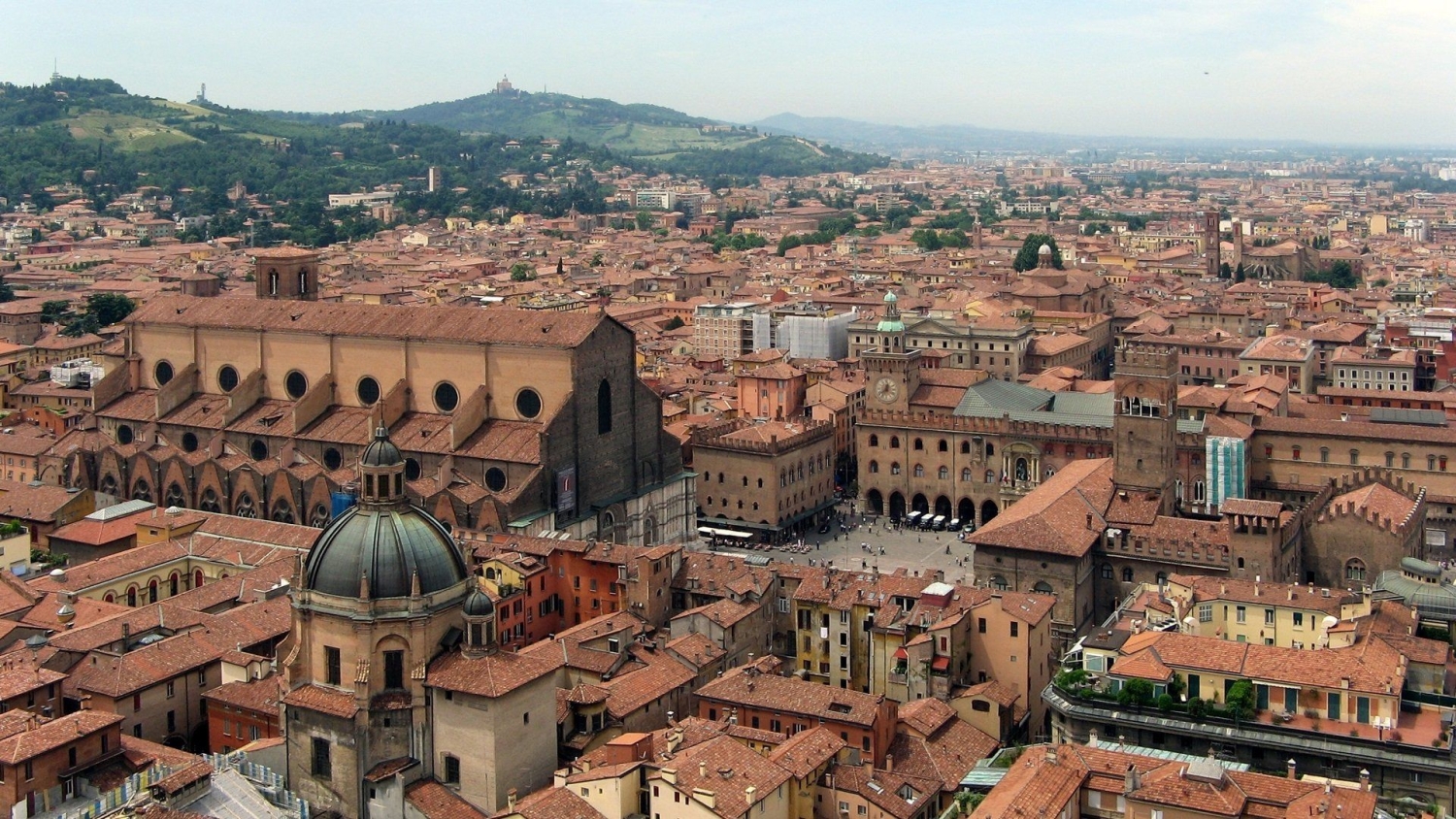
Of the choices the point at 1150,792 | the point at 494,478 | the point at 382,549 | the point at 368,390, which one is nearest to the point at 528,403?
the point at 494,478

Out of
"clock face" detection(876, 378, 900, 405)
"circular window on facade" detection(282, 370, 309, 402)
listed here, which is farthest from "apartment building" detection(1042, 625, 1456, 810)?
"circular window on facade" detection(282, 370, 309, 402)

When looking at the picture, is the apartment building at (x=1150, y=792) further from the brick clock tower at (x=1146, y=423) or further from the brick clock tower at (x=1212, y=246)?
the brick clock tower at (x=1212, y=246)

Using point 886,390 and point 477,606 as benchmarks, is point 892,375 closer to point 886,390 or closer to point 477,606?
point 886,390

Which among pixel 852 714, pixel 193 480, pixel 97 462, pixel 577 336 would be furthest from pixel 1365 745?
pixel 97 462

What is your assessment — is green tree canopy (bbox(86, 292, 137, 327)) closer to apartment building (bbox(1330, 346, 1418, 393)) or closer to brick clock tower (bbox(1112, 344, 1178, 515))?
brick clock tower (bbox(1112, 344, 1178, 515))

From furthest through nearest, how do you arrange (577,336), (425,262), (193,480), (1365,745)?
(425,262) < (193,480) < (577,336) < (1365,745)

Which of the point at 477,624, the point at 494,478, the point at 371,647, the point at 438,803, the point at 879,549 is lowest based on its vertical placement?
the point at 879,549

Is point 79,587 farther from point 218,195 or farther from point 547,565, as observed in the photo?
point 218,195
